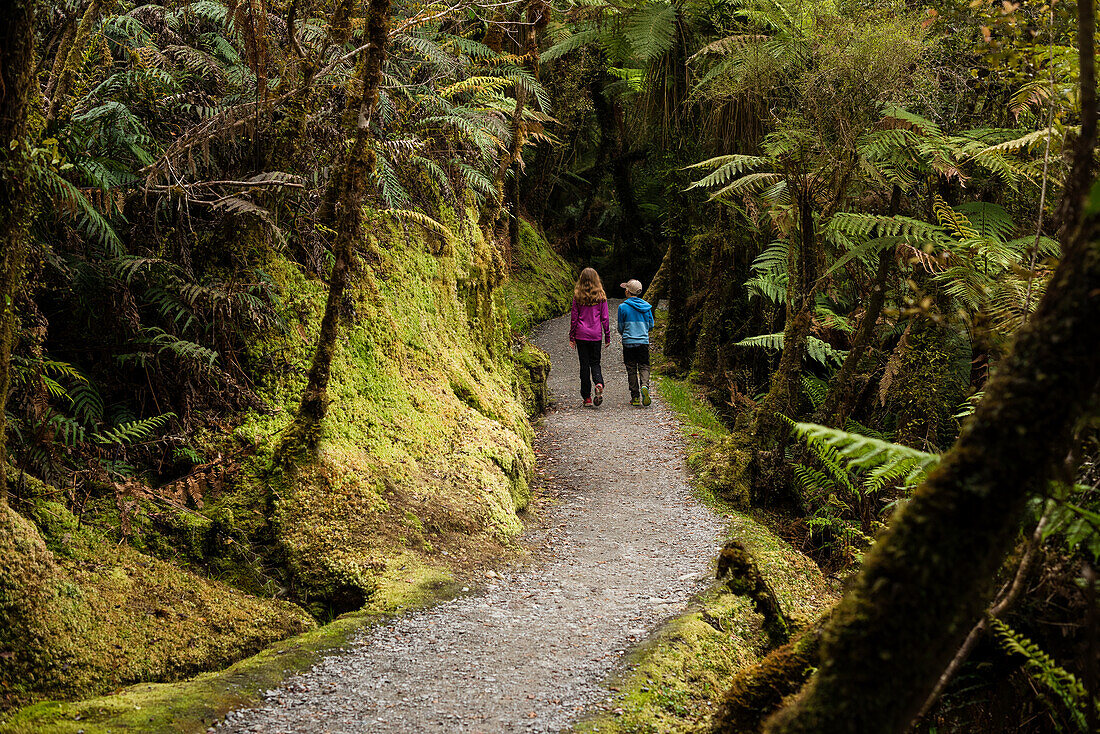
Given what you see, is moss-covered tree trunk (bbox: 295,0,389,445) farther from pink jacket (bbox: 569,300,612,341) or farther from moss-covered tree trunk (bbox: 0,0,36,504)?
pink jacket (bbox: 569,300,612,341)

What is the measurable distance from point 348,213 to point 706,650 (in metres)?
3.61

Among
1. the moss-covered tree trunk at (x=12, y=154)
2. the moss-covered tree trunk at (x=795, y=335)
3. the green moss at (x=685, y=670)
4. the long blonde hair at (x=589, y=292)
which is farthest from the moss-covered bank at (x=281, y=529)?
the long blonde hair at (x=589, y=292)

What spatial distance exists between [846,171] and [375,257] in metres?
4.99

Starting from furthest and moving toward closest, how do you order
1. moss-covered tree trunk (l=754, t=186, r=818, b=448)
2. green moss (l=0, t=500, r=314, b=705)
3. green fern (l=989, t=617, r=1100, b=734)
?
moss-covered tree trunk (l=754, t=186, r=818, b=448)
green moss (l=0, t=500, r=314, b=705)
green fern (l=989, t=617, r=1100, b=734)

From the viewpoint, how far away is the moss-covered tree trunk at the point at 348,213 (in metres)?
4.60

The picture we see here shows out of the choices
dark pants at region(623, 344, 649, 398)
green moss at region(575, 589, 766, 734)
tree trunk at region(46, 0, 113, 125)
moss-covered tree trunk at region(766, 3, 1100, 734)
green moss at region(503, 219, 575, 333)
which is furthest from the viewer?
green moss at region(503, 219, 575, 333)

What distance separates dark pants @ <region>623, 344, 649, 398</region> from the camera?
35.0 feet

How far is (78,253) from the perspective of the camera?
4.60 metres

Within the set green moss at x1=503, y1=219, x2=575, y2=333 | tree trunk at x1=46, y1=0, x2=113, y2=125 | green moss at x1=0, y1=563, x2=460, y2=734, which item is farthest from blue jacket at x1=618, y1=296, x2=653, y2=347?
tree trunk at x1=46, y1=0, x2=113, y2=125

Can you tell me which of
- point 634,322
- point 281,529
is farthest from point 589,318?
point 281,529

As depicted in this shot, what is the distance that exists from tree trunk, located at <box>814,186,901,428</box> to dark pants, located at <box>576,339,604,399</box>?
382cm

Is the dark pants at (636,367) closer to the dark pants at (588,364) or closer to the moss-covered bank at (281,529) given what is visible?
the dark pants at (588,364)

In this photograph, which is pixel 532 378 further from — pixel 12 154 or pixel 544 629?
pixel 12 154

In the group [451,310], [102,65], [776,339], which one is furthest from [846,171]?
[102,65]
